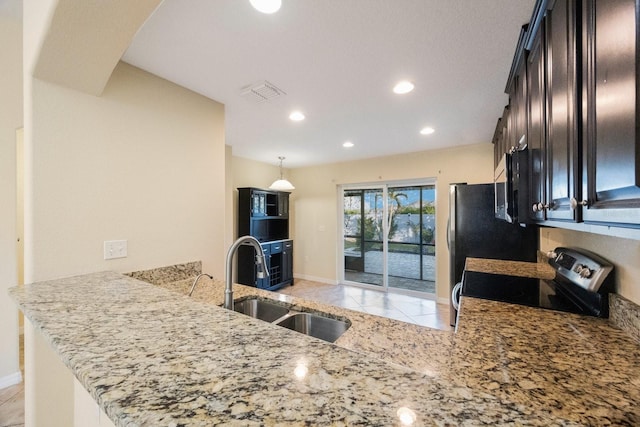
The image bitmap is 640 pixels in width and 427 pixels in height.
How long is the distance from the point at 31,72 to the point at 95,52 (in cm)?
40

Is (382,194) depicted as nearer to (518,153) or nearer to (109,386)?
(518,153)

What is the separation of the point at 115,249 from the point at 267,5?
5.52 ft

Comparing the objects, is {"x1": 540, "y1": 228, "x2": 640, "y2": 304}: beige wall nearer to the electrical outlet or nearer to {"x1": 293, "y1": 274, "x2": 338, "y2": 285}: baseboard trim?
the electrical outlet

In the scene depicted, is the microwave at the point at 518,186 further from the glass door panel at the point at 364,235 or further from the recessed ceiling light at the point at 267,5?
the glass door panel at the point at 364,235

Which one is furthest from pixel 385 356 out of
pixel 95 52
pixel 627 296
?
pixel 95 52

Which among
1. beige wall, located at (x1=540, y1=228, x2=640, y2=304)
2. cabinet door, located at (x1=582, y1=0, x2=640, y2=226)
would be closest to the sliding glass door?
beige wall, located at (x1=540, y1=228, x2=640, y2=304)

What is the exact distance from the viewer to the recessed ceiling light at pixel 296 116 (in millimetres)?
2600

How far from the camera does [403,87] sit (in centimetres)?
206

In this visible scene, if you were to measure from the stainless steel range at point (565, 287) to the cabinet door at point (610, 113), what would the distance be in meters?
0.75

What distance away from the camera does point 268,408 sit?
0.40 m

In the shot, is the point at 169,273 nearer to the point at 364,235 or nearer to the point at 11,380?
the point at 11,380

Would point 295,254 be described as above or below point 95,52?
below

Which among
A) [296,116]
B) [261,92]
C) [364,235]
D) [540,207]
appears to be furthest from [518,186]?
[364,235]

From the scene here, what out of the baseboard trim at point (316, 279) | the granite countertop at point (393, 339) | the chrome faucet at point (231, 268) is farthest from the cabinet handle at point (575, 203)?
the baseboard trim at point (316, 279)
